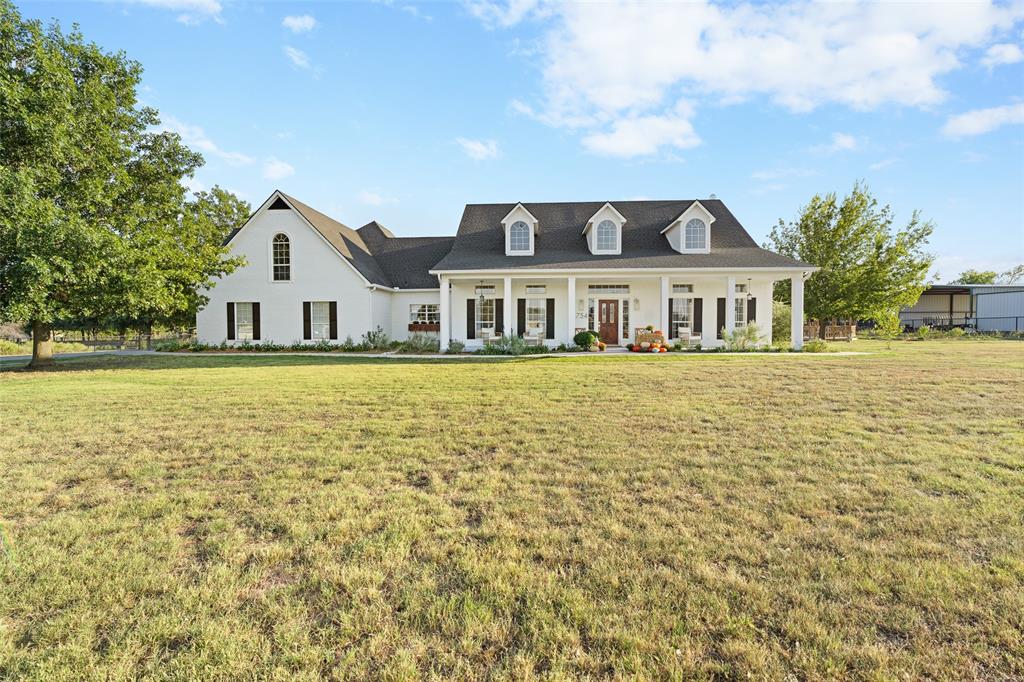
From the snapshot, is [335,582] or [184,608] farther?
[335,582]

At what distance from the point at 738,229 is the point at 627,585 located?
22.8 m

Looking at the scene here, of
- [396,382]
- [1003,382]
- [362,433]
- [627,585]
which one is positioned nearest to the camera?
[627,585]

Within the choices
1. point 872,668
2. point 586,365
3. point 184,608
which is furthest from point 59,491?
point 586,365

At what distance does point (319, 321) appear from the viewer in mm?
21641

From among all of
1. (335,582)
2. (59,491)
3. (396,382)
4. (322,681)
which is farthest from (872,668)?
(396,382)

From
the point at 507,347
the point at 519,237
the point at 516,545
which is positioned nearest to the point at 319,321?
the point at 507,347

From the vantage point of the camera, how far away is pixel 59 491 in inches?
173

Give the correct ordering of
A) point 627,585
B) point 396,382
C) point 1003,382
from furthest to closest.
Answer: point 396,382 < point 1003,382 < point 627,585

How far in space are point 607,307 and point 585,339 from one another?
3.06 meters

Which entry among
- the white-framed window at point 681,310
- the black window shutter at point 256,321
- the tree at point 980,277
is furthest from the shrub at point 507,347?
the tree at point 980,277

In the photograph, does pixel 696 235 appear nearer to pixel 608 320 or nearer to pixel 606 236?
pixel 606 236

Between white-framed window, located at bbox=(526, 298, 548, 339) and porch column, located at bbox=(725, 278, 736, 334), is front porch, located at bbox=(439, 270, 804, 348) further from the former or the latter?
porch column, located at bbox=(725, 278, 736, 334)

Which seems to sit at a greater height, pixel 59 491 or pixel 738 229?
pixel 738 229

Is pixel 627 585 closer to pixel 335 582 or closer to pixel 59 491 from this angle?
pixel 335 582
